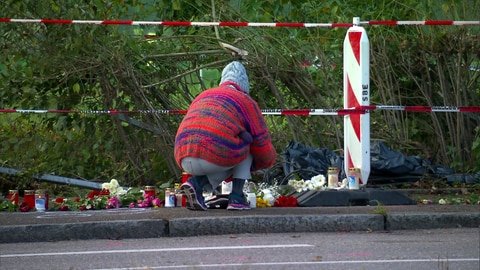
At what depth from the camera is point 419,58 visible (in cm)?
1395

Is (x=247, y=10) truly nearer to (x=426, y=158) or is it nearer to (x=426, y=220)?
(x=426, y=158)

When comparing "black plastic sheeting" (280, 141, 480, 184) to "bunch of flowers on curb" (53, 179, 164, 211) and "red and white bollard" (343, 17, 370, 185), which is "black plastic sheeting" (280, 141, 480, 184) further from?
"bunch of flowers on curb" (53, 179, 164, 211)

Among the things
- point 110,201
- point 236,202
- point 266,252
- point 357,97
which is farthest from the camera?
point 357,97

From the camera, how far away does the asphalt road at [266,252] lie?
794cm

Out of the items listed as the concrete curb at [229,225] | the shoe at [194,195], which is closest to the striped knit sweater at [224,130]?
the shoe at [194,195]

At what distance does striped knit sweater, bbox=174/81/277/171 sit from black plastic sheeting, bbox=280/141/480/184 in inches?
84.1

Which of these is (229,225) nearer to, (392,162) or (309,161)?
(309,161)

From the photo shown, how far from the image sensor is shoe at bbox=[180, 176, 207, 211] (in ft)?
34.6

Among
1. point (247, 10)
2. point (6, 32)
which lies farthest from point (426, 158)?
point (6, 32)

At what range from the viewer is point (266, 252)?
854cm

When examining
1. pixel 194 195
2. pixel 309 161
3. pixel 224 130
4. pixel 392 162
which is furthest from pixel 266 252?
pixel 392 162

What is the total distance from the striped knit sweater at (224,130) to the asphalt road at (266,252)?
84 cm

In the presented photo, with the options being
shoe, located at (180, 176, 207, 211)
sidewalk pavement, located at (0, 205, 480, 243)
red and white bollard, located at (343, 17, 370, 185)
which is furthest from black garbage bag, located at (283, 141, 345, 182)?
shoe, located at (180, 176, 207, 211)

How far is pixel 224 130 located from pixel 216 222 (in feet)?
2.75
